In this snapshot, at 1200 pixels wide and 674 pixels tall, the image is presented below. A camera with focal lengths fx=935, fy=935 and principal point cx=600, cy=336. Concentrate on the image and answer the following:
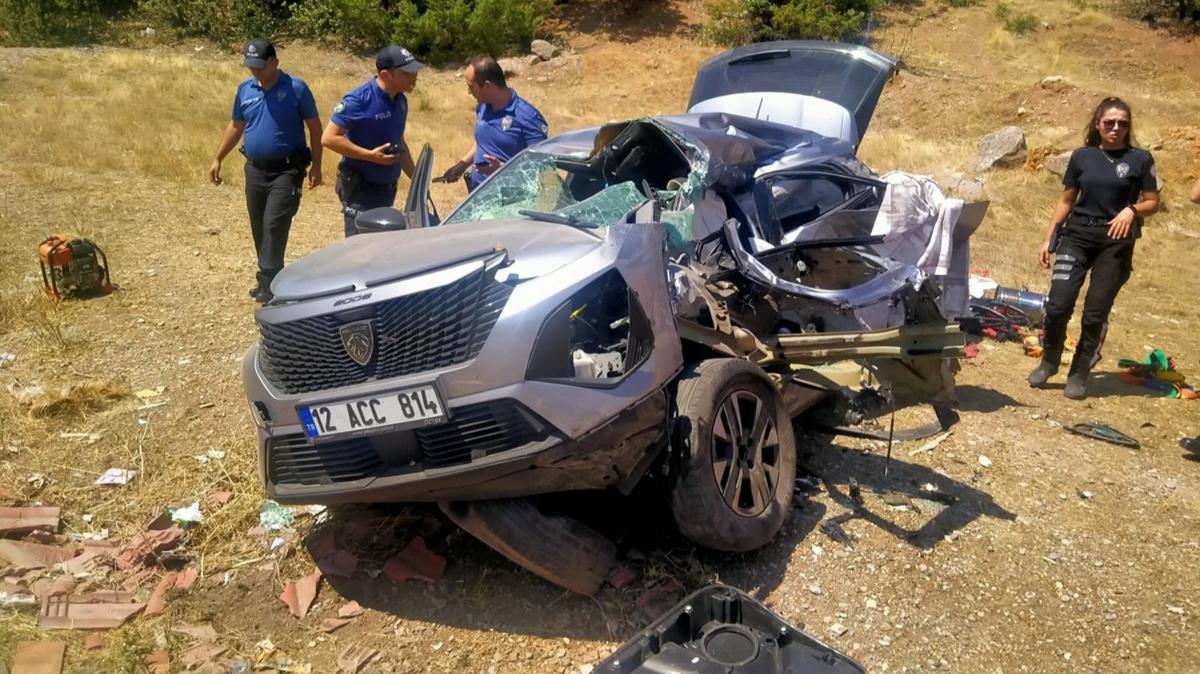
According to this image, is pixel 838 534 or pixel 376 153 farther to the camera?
pixel 376 153

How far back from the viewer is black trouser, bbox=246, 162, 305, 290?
20.9 feet

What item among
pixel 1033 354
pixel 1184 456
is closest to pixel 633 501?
pixel 1184 456

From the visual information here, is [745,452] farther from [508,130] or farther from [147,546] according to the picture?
[508,130]

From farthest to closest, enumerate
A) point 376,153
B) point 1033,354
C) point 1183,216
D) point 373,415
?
1. point 1183,216
2. point 1033,354
3. point 376,153
4. point 373,415

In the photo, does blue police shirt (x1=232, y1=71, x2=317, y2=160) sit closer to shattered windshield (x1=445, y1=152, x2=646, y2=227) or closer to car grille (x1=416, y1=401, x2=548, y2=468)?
shattered windshield (x1=445, y1=152, x2=646, y2=227)

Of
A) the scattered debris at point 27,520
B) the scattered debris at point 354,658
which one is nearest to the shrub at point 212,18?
the scattered debris at point 27,520

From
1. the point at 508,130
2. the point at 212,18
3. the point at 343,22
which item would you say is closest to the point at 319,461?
the point at 508,130

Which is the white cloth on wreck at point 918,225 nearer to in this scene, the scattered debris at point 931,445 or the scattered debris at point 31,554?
the scattered debris at point 931,445

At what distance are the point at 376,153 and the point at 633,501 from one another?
325cm

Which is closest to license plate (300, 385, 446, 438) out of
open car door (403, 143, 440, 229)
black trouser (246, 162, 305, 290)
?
open car door (403, 143, 440, 229)

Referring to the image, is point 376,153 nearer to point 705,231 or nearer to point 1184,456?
point 705,231

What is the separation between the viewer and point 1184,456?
4.95 metres

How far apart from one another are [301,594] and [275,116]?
390cm

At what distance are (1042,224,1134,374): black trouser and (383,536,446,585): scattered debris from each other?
431cm
